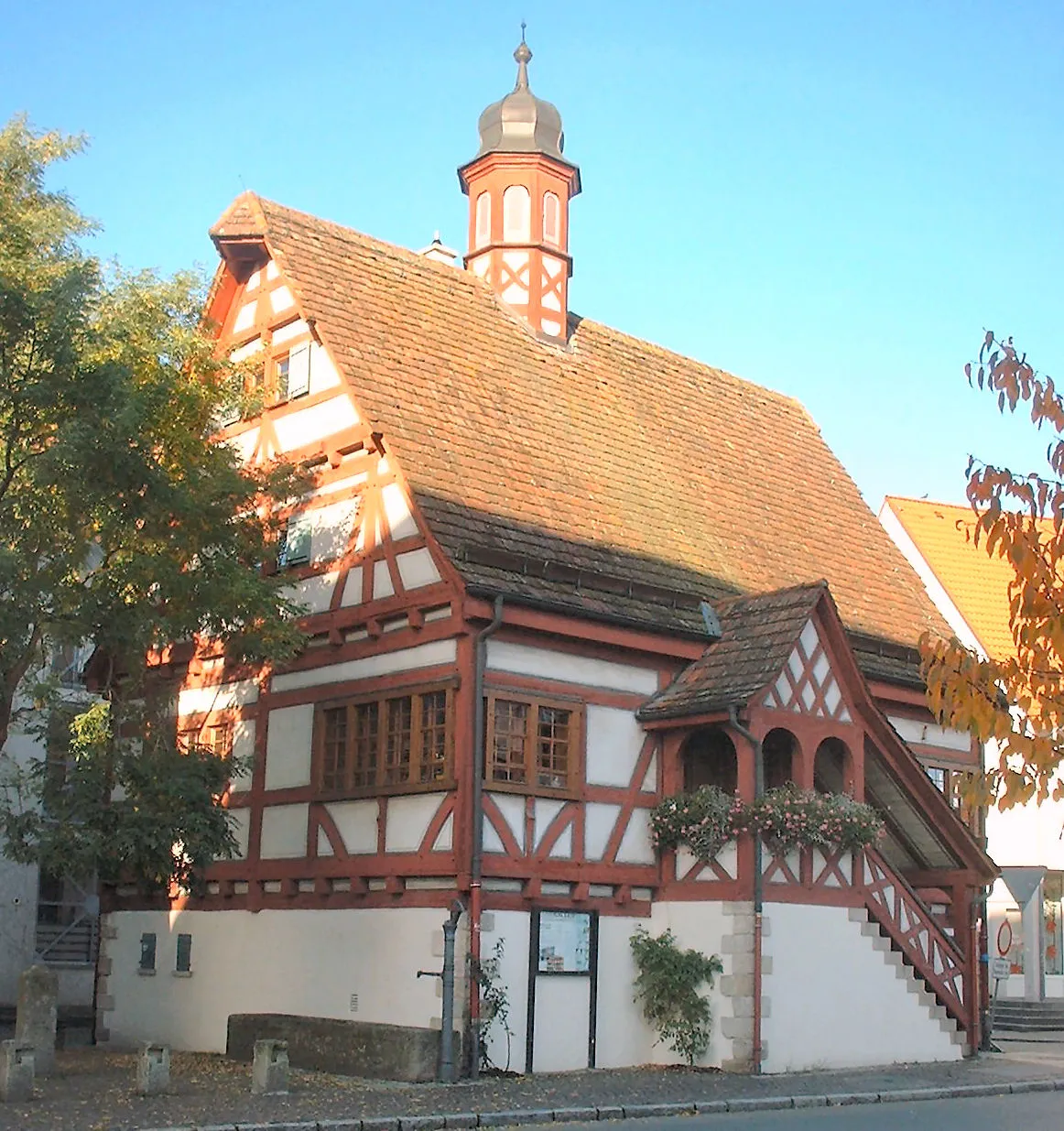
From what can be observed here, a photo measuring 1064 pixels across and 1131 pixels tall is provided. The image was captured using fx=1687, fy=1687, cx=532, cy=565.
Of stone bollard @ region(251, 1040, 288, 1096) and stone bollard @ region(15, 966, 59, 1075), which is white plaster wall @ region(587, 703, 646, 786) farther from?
stone bollard @ region(15, 966, 59, 1075)

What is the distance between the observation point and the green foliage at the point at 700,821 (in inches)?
817

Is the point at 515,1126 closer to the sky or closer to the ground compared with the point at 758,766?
closer to the ground

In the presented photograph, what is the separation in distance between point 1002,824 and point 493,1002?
22.0m

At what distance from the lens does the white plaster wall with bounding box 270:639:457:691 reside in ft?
67.3

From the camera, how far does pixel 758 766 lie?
20734 millimetres

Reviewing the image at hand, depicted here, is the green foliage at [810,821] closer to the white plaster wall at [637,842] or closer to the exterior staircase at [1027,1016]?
the white plaster wall at [637,842]

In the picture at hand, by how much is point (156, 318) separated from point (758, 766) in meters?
9.06

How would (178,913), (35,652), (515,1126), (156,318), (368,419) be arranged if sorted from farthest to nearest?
(178,913)
(368,419)
(156,318)
(35,652)
(515,1126)

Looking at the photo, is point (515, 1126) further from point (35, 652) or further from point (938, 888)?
point (938, 888)

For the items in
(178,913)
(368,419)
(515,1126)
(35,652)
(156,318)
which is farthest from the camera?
(178,913)

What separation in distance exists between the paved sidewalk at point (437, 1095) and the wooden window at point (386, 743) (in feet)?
11.8

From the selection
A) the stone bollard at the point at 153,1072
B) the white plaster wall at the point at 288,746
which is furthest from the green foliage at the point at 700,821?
the stone bollard at the point at 153,1072

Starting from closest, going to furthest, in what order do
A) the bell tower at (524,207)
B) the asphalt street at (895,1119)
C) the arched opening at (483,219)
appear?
the asphalt street at (895,1119) → the bell tower at (524,207) → the arched opening at (483,219)

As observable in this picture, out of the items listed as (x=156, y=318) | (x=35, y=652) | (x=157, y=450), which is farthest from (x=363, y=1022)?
(x=156, y=318)
